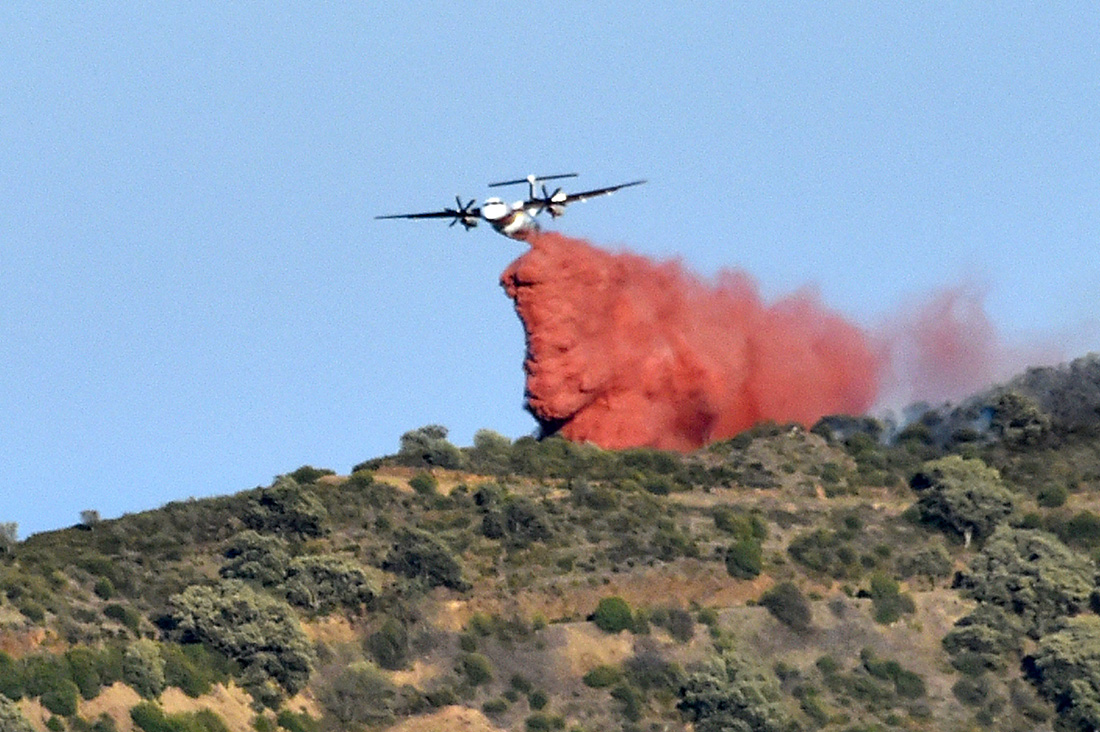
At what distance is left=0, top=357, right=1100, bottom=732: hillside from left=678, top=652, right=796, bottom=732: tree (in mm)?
133

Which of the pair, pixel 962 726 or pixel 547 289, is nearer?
pixel 962 726

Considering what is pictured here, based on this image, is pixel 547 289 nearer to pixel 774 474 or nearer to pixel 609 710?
pixel 774 474

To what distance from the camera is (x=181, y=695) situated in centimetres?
10888

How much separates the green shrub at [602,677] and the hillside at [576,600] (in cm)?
12

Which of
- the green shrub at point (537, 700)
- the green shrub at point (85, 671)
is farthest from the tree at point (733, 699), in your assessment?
the green shrub at point (85, 671)

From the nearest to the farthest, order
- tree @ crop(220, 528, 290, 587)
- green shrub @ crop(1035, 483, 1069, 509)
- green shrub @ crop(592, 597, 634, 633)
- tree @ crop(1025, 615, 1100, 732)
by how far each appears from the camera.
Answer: tree @ crop(1025, 615, 1100, 732) < green shrub @ crop(592, 597, 634, 633) < tree @ crop(220, 528, 290, 587) < green shrub @ crop(1035, 483, 1069, 509)

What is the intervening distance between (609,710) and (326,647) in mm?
13437

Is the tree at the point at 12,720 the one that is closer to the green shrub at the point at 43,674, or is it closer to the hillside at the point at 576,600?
the hillside at the point at 576,600

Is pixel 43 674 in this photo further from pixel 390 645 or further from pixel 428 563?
pixel 428 563

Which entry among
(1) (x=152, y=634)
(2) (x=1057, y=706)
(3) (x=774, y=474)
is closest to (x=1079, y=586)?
(2) (x=1057, y=706)

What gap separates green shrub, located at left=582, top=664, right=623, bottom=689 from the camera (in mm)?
117125

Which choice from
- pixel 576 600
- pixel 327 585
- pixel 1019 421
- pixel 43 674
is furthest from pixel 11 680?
pixel 1019 421

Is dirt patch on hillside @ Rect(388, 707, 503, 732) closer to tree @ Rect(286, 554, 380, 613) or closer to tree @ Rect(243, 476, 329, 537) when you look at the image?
tree @ Rect(286, 554, 380, 613)

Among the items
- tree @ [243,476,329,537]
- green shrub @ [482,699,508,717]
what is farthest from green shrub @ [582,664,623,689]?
tree @ [243,476,329,537]
